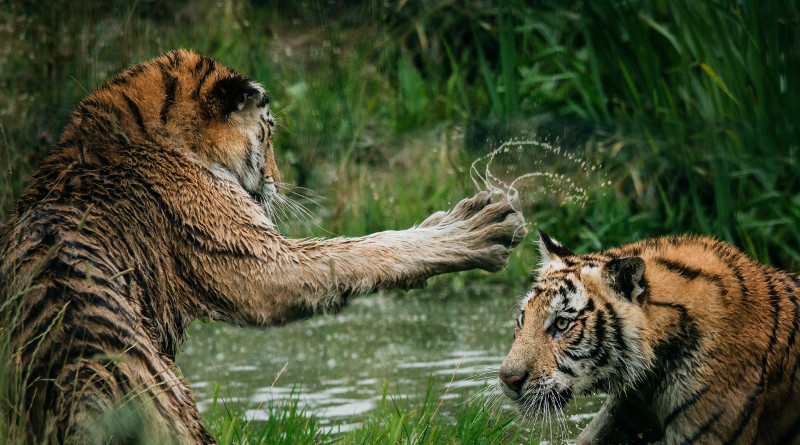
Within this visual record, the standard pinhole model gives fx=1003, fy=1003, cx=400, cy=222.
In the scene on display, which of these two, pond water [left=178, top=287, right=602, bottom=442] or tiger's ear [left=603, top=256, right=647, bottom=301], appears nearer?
tiger's ear [left=603, top=256, right=647, bottom=301]

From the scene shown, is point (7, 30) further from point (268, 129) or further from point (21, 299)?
point (21, 299)

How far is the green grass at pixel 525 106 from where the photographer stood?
617 centimetres

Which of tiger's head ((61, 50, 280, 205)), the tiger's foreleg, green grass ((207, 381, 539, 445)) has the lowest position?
green grass ((207, 381, 539, 445))

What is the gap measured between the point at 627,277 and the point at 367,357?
2.31m

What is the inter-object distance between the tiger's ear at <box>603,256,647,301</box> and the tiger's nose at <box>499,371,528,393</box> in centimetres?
48

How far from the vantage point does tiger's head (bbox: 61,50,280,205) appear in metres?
3.83

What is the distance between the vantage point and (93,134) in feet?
12.4

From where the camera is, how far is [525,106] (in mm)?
7766

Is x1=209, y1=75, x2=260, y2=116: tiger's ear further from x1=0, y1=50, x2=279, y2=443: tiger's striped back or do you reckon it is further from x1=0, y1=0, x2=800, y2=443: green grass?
x1=0, y1=0, x2=800, y2=443: green grass

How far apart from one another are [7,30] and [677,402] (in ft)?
17.4

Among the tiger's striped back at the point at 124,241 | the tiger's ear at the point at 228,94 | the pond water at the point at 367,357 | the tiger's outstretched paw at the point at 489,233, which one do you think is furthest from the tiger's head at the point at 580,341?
the tiger's ear at the point at 228,94

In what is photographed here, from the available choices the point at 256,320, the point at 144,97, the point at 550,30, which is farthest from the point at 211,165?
the point at 550,30

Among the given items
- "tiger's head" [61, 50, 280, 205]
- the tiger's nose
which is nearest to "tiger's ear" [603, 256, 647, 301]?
the tiger's nose

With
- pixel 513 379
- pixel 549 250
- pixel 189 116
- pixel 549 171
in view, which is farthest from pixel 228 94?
pixel 549 171
